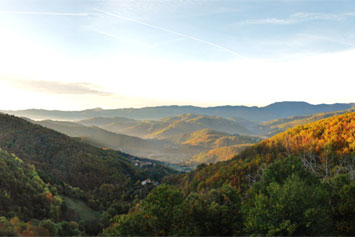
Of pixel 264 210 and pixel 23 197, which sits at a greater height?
pixel 264 210

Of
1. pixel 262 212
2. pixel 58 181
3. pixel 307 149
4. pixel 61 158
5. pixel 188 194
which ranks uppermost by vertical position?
pixel 262 212

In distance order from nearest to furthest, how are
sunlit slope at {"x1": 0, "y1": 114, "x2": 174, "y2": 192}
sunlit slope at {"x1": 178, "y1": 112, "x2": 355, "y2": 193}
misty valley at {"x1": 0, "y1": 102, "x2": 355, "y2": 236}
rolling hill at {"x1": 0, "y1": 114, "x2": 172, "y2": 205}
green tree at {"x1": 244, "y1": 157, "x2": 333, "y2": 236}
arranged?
green tree at {"x1": 244, "y1": 157, "x2": 333, "y2": 236} → misty valley at {"x1": 0, "y1": 102, "x2": 355, "y2": 236} → sunlit slope at {"x1": 178, "y1": 112, "x2": 355, "y2": 193} → rolling hill at {"x1": 0, "y1": 114, "x2": 172, "y2": 205} → sunlit slope at {"x1": 0, "y1": 114, "x2": 174, "y2": 192}

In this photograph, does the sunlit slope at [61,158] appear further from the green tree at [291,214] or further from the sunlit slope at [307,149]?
the green tree at [291,214]

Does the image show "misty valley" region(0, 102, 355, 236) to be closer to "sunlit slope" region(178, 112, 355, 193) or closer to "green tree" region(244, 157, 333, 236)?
"green tree" region(244, 157, 333, 236)

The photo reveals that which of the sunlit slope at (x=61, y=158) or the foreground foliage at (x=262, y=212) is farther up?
the foreground foliage at (x=262, y=212)

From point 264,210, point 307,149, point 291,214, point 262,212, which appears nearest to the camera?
point 291,214

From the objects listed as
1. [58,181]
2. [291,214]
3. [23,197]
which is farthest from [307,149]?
[58,181]

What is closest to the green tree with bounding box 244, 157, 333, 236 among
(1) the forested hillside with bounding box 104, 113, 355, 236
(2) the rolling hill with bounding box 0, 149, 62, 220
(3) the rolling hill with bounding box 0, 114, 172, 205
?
(1) the forested hillside with bounding box 104, 113, 355, 236

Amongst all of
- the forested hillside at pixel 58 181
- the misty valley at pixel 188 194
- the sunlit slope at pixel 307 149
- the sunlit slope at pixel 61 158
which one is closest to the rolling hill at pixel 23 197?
the forested hillside at pixel 58 181

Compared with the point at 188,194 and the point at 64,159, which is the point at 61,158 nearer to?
the point at 64,159

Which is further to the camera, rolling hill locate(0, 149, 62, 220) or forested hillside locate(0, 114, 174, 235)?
forested hillside locate(0, 114, 174, 235)

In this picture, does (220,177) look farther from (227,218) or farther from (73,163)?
(73,163)

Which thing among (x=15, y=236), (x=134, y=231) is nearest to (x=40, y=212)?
(x=15, y=236)
